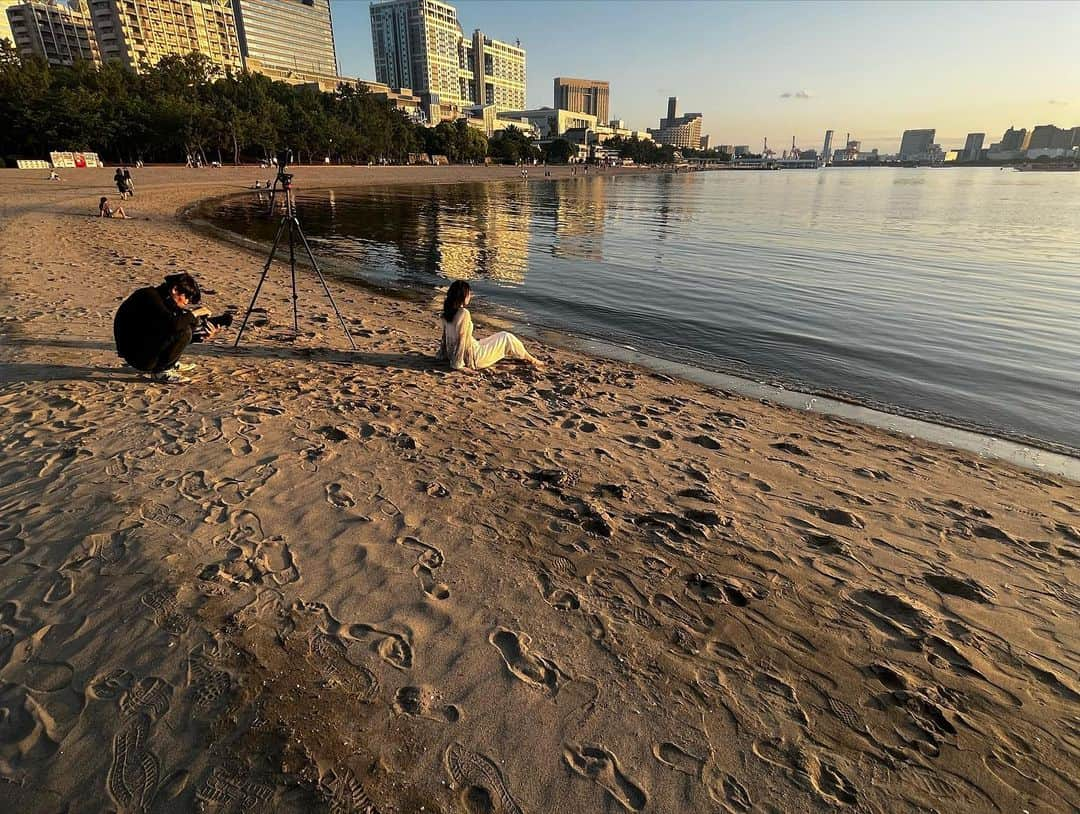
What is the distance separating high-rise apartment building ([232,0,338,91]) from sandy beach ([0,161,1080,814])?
7238 inches

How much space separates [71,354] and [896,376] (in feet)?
47.5

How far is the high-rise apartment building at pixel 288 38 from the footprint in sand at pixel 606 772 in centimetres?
18772

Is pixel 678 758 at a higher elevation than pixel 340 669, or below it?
below

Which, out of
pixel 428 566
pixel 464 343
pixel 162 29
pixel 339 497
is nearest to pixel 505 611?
pixel 428 566

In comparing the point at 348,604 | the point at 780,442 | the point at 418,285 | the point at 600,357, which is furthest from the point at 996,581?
the point at 418,285

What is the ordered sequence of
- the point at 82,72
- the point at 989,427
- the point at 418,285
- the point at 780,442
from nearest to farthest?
the point at 780,442 < the point at 989,427 < the point at 418,285 < the point at 82,72

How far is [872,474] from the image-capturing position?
6.50 metres

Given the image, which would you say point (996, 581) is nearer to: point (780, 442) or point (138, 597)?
point (780, 442)

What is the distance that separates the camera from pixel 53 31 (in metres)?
143

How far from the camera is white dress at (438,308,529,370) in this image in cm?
874

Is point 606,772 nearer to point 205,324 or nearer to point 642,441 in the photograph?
point 642,441

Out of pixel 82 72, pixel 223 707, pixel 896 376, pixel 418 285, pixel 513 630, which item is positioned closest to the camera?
pixel 223 707

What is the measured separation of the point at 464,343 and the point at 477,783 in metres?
6.88

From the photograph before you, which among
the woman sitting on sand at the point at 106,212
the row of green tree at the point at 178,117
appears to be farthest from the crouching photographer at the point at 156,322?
the row of green tree at the point at 178,117
